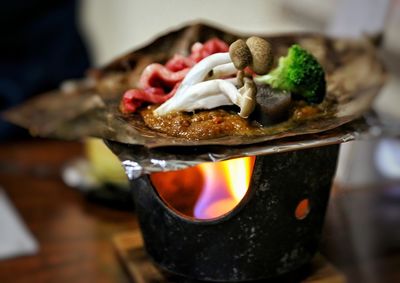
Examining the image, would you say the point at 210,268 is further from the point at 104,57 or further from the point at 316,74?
the point at 104,57

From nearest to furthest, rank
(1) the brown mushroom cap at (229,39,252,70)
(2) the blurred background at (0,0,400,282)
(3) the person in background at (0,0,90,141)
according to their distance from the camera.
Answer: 1. (1) the brown mushroom cap at (229,39,252,70)
2. (2) the blurred background at (0,0,400,282)
3. (3) the person in background at (0,0,90,141)

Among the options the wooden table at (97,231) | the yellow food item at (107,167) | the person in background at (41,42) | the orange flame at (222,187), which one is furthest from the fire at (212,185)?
the person in background at (41,42)

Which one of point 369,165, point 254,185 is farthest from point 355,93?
point 369,165

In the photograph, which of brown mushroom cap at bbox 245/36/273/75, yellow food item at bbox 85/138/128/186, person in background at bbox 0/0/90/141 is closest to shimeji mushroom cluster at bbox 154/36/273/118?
brown mushroom cap at bbox 245/36/273/75

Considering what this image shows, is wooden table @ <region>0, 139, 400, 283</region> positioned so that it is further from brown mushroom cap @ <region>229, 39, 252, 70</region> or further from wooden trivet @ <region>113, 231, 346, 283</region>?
brown mushroom cap @ <region>229, 39, 252, 70</region>

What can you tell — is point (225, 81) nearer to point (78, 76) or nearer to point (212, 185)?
point (212, 185)

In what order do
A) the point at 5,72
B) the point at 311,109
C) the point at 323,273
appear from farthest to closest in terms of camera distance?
the point at 5,72
the point at 323,273
the point at 311,109
